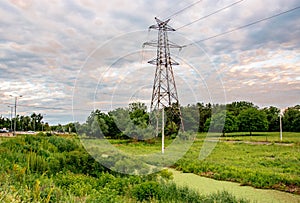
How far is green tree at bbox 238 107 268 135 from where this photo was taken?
1300 inches

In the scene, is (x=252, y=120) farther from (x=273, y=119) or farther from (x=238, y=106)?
(x=238, y=106)

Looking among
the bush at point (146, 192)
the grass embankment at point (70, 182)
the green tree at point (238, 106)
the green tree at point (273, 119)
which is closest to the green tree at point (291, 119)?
the green tree at point (273, 119)

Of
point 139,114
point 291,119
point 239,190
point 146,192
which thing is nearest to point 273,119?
point 291,119

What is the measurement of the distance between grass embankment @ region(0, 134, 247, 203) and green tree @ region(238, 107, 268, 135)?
24826mm

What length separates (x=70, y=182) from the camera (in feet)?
24.0

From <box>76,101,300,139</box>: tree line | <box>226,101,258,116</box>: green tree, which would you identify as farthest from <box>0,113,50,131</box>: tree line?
<box>76,101,300,139</box>: tree line

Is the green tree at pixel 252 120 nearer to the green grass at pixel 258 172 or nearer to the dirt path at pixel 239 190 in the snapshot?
the green grass at pixel 258 172

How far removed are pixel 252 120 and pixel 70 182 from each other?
2864cm

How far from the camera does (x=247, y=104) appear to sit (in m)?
40.5

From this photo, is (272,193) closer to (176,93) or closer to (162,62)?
(176,93)

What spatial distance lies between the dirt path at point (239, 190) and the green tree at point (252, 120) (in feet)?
79.2

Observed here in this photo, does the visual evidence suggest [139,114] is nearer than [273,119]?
Yes

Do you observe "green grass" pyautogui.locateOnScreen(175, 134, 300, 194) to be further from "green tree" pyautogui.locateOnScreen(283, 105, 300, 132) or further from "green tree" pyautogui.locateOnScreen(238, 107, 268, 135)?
"green tree" pyautogui.locateOnScreen(283, 105, 300, 132)

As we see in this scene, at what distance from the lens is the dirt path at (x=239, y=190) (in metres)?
7.28
